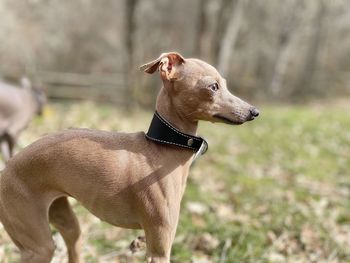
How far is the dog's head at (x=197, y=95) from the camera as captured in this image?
2156 mm

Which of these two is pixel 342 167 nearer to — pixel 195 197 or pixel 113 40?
pixel 195 197

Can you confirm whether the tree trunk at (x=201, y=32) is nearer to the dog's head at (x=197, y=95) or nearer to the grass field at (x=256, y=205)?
A: the grass field at (x=256, y=205)

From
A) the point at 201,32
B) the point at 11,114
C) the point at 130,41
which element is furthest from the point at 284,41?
the point at 11,114

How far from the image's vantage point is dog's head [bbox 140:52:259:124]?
2.16m

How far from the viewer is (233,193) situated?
5.58 metres

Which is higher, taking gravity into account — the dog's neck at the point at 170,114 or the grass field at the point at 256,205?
the dog's neck at the point at 170,114

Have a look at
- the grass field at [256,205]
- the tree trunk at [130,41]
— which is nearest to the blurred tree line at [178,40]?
the tree trunk at [130,41]

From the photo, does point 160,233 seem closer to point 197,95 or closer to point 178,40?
point 197,95

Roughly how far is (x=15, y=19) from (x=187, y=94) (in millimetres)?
15246

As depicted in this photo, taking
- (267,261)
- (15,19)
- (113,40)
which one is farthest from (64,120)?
(113,40)

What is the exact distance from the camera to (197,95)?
2.16 meters

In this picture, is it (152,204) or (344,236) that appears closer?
(152,204)

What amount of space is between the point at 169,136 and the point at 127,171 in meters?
0.28

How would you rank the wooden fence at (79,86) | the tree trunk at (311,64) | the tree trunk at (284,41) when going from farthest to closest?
the tree trunk at (311,64) → the tree trunk at (284,41) → the wooden fence at (79,86)
